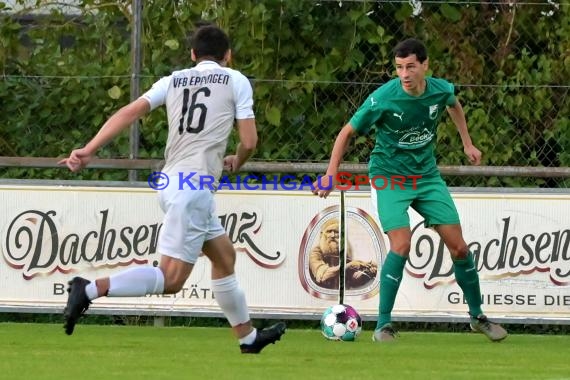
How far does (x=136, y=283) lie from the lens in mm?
7586

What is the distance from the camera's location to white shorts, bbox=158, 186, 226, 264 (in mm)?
7625

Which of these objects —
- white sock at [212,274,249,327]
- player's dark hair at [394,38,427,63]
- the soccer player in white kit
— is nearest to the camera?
the soccer player in white kit

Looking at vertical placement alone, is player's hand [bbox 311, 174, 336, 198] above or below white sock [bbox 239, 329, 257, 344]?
above

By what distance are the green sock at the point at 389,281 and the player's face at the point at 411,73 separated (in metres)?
1.09

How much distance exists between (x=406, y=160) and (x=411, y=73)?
591mm

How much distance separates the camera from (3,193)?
1101cm

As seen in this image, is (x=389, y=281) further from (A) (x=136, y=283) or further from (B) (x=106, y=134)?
(B) (x=106, y=134)

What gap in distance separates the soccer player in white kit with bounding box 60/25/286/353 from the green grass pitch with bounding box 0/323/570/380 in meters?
0.47

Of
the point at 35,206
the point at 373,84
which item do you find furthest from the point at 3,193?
the point at 373,84

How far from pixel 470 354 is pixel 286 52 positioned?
378 centimetres

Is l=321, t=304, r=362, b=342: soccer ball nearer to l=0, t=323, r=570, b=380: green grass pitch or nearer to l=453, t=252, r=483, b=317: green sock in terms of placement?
l=0, t=323, r=570, b=380: green grass pitch

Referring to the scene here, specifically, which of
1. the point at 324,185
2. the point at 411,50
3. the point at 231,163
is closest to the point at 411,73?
the point at 411,50

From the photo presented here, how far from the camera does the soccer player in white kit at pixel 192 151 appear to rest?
25.0ft

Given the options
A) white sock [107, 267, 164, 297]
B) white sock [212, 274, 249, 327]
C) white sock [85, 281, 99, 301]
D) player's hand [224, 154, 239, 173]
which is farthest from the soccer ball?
white sock [85, 281, 99, 301]
